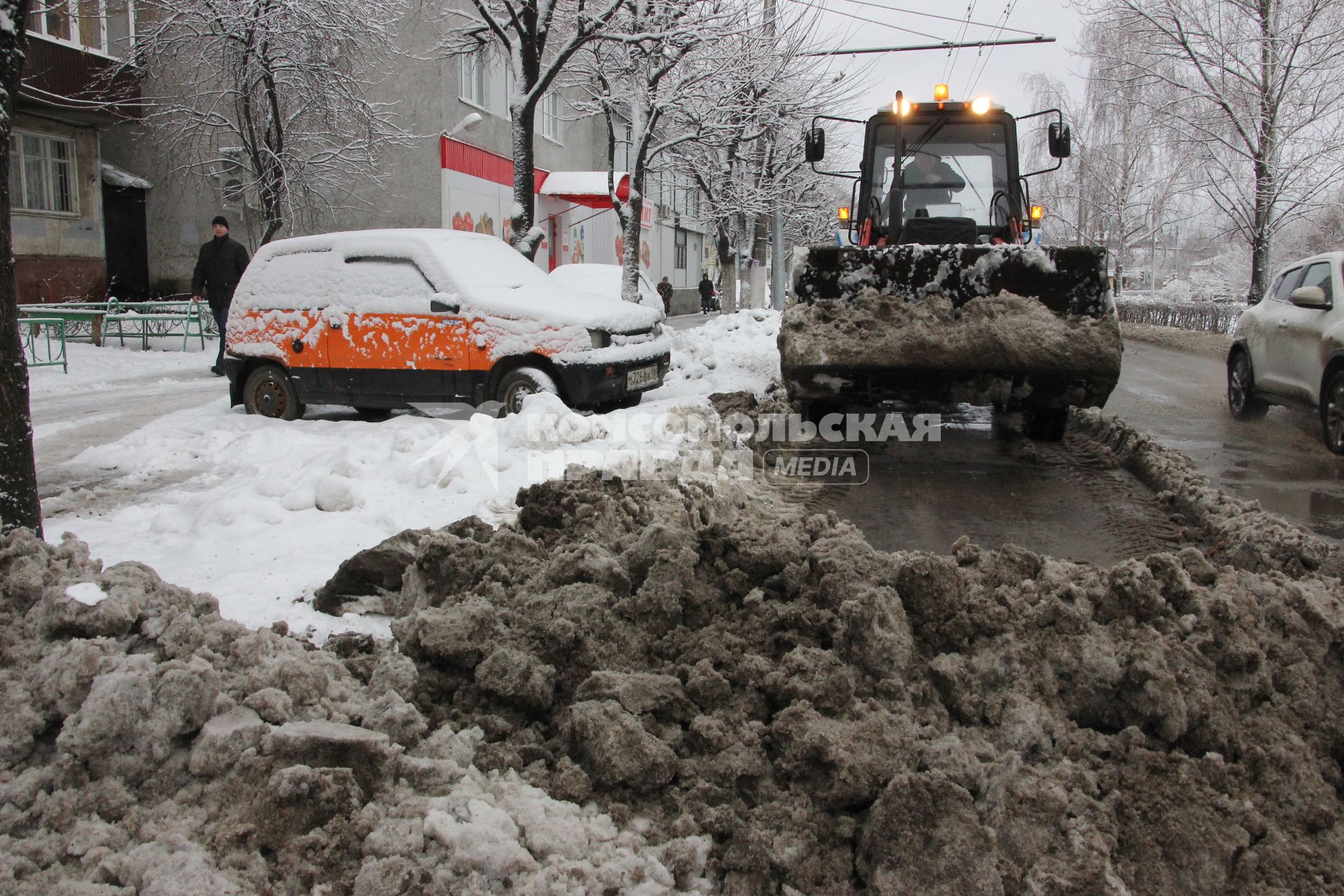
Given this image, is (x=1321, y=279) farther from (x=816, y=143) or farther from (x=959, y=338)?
(x=816, y=143)

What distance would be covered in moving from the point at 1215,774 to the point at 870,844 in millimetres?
958

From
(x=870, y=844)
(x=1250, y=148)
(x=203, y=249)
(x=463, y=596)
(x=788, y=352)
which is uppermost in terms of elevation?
(x=1250, y=148)

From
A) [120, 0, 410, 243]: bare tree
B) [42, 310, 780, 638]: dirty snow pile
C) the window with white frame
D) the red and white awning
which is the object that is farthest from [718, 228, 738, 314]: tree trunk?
[42, 310, 780, 638]: dirty snow pile

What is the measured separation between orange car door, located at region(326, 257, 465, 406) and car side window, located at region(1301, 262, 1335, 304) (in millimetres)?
7447

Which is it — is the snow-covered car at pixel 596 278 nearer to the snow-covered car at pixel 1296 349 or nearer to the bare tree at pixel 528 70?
the bare tree at pixel 528 70

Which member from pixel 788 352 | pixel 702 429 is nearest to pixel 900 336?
pixel 788 352

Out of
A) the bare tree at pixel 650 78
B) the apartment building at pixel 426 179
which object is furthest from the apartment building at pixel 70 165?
the bare tree at pixel 650 78

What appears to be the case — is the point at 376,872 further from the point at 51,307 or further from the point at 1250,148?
the point at 1250,148

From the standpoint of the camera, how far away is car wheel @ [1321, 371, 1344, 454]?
7879 mm

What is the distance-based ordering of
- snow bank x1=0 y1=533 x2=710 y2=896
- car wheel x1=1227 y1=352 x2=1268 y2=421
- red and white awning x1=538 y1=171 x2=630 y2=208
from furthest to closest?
1. red and white awning x1=538 y1=171 x2=630 y2=208
2. car wheel x1=1227 y1=352 x2=1268 y2=421
3. snow bank x1=0 y1=533 x2=710 y2=896

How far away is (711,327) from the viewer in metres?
16.5

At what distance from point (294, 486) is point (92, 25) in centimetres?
2003

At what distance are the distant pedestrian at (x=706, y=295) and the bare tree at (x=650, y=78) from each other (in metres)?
20.2

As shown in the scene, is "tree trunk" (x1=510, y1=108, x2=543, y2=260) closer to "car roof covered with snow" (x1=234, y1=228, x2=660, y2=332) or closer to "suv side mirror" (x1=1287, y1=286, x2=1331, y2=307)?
"car roof covered with snow" (x1=234, y1=228, x2=660, y2=332)
